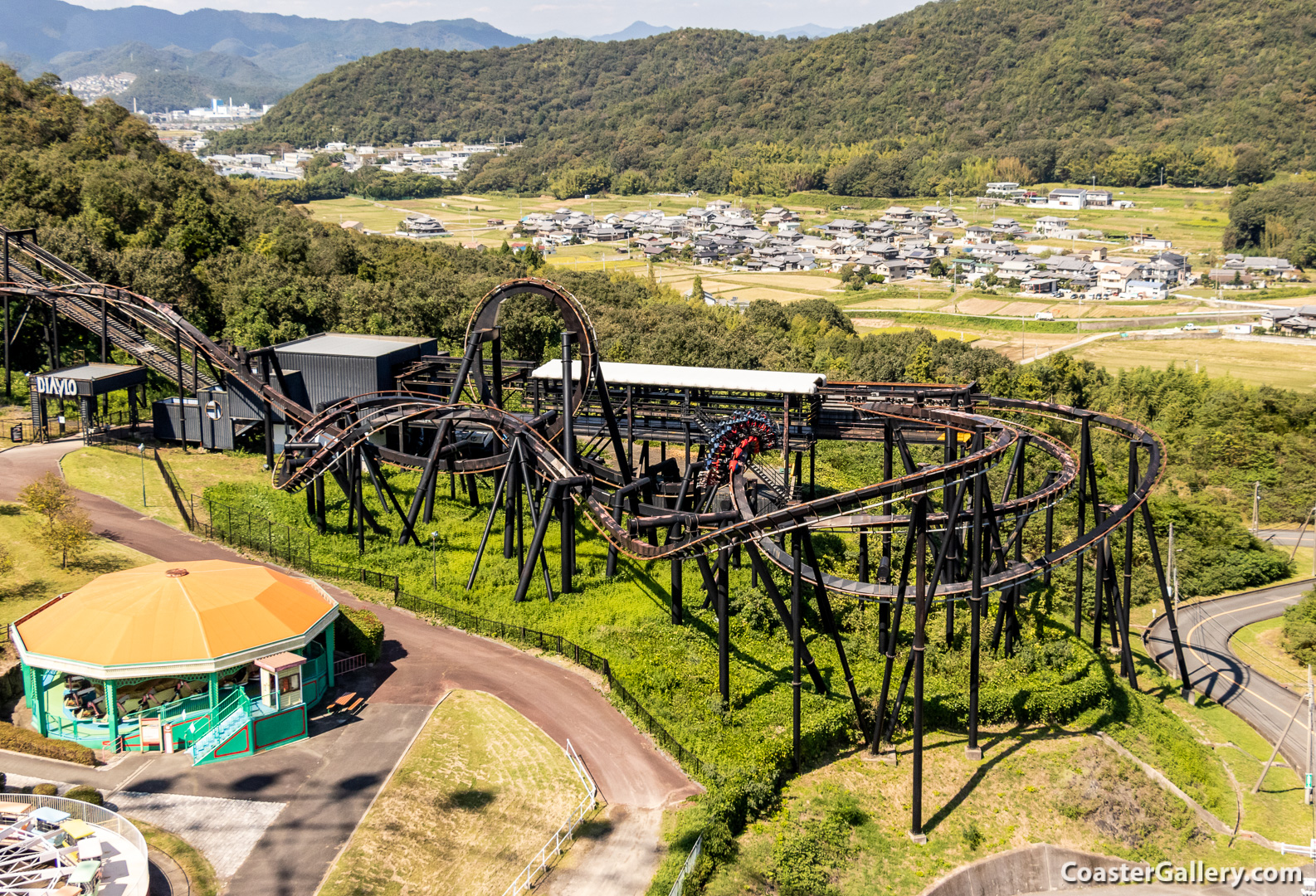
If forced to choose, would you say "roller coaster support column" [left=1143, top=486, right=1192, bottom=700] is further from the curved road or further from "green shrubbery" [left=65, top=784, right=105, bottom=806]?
"green shrubbery" [left=65, top=784, right=105, bottom=806]

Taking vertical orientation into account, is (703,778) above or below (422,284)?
below

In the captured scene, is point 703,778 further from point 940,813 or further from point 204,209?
point 204,209

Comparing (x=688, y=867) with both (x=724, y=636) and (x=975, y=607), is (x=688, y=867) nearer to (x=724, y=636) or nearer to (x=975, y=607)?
(x=724, y=636)

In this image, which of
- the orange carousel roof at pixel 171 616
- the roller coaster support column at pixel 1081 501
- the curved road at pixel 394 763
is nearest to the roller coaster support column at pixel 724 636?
the curved road at pixel 394 763

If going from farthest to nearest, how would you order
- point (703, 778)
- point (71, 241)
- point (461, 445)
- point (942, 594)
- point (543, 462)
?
point (71, 241) → point (461, 445) → point (543, 462) → point (942, 594) → point (703, 778)

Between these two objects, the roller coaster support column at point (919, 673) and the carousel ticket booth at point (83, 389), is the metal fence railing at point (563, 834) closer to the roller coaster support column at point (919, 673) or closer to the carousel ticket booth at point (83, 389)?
the roller coaster support column at point (919, 673)

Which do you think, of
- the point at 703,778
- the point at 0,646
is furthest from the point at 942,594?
the point at 0,646
